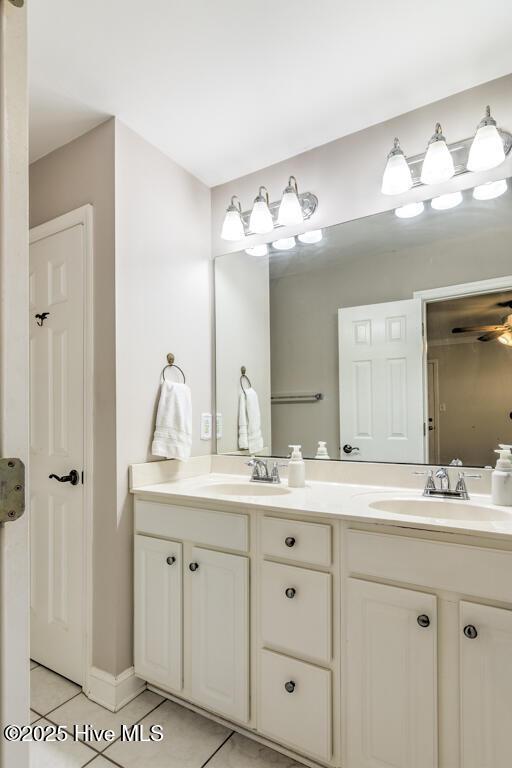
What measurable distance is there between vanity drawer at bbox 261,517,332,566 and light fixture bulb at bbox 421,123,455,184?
4.48 ft

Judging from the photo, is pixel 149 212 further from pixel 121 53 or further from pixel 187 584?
pixel 187 584

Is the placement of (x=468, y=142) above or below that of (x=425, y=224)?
above

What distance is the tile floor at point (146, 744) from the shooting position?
4.66 feet

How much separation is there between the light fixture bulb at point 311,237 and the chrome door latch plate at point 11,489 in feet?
5.56

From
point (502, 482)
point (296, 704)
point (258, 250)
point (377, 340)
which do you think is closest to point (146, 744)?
point (296, 704)

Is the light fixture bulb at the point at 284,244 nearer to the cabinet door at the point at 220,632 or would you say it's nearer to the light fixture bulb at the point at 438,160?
the light fixture bulb at the point at 438,160

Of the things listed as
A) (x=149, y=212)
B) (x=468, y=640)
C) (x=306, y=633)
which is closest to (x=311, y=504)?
(x=306, y=633)

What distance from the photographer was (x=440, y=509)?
4.83 ft

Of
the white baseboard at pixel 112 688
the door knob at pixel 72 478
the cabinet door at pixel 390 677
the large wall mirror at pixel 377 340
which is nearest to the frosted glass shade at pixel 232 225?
the large wall mirror at pixel 377 340

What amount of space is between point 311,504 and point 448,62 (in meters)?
1.65

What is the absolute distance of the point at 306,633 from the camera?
133 centimetres

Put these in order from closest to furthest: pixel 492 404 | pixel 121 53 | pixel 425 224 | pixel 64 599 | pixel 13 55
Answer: pixel 13 55
pixel 121 53
pixel 492 404
pixel 425 224
pixel 64 599

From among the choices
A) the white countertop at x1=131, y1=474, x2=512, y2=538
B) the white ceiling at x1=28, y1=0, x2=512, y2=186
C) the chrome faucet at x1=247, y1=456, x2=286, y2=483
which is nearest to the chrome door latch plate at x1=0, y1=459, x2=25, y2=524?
the white countertop at x1=131, y1=474, x2=512, y2=538

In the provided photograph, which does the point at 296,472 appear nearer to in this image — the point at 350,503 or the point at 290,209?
the point at 350,503
